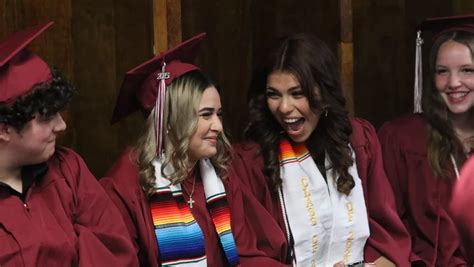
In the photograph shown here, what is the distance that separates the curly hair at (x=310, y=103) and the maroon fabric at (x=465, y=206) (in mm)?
381

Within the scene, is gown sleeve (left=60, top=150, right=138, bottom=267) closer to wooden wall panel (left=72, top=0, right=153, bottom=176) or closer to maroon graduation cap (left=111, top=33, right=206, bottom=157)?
maroon graduation cap (left=111, top=33, right=206, bottom=157)

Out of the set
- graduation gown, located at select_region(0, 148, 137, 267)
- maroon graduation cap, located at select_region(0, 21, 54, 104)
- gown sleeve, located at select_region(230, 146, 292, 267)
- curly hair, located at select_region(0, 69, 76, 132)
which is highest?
maroon graduation cap, located at select_region(0, 21, 54, 104)

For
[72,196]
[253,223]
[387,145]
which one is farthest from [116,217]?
[387,145]

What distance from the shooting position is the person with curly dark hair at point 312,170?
2.63 meters

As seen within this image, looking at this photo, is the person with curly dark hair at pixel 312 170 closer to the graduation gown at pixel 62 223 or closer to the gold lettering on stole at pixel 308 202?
the gold lettering on stole at pixel 308 202

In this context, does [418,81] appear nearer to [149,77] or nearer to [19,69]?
[149,77]

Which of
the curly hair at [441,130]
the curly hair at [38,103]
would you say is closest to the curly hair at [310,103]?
the curly hair at [441,130]

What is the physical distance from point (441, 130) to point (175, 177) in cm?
108

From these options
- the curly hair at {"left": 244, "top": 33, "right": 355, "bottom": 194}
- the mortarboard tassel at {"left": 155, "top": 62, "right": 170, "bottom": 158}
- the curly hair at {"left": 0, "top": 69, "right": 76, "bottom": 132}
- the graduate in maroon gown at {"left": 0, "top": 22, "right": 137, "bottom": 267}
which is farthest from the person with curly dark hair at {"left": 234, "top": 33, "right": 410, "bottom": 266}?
the curly hair at {"left": 0, "top": 69, "right": 76, "bottom": 132}

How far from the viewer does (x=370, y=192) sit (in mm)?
2822

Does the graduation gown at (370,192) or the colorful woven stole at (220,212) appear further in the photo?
the graduation gown at (370,192)

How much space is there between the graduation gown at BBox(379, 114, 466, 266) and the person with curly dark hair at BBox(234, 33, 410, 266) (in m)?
0.12

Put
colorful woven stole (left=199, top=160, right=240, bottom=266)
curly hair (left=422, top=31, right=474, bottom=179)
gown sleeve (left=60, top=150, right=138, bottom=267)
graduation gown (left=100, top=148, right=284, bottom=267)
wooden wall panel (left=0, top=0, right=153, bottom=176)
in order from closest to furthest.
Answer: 1. gown sleeve (left=60, top=150, right=138, bottom=267)
2. graduation gown (left=100, top=148, right=284, bottom=267)
3. colorful woven stole (left=199, top=160, right=240, bottom=266)
4. wooden wall panel (left=0, top=0, right=153, bottom=176)
5. curly hair (left=422, top=31, right=474, bottom=179)

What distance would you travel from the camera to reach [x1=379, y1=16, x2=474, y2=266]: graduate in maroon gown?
282 centimetres
